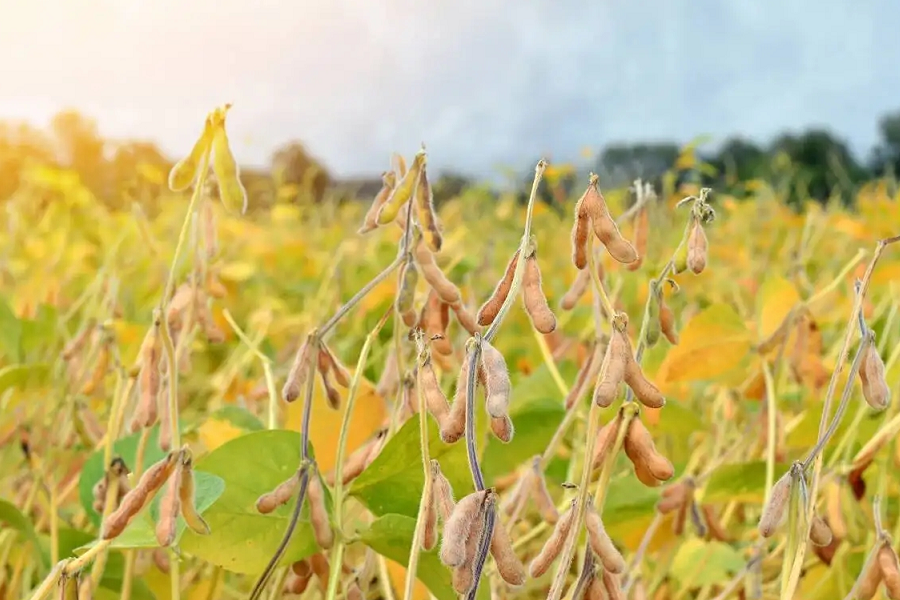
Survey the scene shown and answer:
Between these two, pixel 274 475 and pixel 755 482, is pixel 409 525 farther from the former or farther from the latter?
pixel 755 482

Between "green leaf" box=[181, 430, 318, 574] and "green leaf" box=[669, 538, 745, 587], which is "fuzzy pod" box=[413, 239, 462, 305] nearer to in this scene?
"green leaf" box=[181, 430, 318, 574]

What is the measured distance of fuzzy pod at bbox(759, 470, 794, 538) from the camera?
0.31m

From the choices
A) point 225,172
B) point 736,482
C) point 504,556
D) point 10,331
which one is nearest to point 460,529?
point 504,556

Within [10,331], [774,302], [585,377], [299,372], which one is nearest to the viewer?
[299,372]

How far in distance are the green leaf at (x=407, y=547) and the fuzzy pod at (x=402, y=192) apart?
0.42 ft

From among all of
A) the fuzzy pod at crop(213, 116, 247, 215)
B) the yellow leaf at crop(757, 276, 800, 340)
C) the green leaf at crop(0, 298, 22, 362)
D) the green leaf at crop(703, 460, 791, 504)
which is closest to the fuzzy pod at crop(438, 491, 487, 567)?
the fuzzy pod at crop(213, 116, 247, 215)

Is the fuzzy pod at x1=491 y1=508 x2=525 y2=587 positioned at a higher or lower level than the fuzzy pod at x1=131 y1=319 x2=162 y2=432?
lower

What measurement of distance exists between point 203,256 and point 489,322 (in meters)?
0.27

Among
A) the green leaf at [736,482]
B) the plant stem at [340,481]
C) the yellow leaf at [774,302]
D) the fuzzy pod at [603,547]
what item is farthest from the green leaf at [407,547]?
the yellow leaf at [774,302]

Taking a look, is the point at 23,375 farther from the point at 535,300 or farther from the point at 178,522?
the point at 535,300

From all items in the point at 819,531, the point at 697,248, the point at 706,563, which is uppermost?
the point at 697,248

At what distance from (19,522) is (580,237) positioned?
0.35 m

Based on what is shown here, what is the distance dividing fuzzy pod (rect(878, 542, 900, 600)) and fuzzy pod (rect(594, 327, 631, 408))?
164 mm

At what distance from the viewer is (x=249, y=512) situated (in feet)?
1.41
